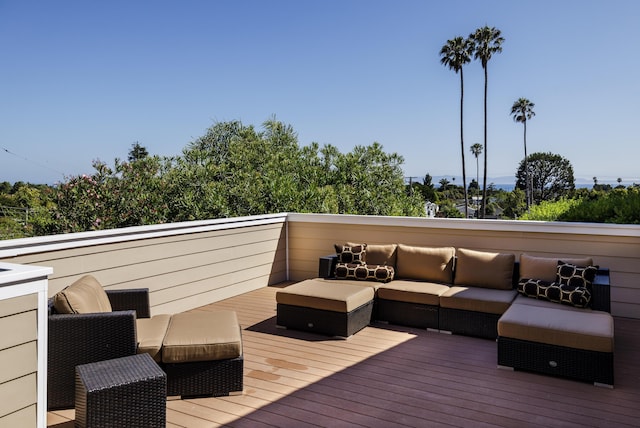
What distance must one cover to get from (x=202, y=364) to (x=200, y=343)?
14 centimetres

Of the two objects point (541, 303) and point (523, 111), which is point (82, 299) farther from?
point (523, 111)

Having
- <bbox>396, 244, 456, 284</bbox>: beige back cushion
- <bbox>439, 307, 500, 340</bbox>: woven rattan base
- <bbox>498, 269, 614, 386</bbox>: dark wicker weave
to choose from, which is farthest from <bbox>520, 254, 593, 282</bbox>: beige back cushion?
<bbox>498, 269, 614, 386</bbox>: dark wicker weave

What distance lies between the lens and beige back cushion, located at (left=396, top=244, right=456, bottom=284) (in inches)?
201

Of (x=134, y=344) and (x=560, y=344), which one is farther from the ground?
(x=134, y=344)

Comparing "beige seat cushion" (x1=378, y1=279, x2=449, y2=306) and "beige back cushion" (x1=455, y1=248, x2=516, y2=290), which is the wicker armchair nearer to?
"beige seat cushion" (x1=378, y1=279, x2=449, y2=306)

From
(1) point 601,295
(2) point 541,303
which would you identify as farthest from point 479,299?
(1) point 601,295

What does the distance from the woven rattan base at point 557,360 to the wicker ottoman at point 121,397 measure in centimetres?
244

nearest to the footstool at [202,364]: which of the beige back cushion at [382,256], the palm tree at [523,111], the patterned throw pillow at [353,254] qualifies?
the patterned throw pillow at [353,254]

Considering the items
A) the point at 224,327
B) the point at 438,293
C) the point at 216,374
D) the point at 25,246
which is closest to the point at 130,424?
the point at 216,374

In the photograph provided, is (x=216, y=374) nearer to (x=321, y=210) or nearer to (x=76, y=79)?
(x=321, y=210)

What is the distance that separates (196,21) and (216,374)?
61.1 feet

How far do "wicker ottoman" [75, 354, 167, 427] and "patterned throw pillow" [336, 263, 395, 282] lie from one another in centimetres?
281

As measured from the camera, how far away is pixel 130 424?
2.54 meters

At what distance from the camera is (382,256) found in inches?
211
